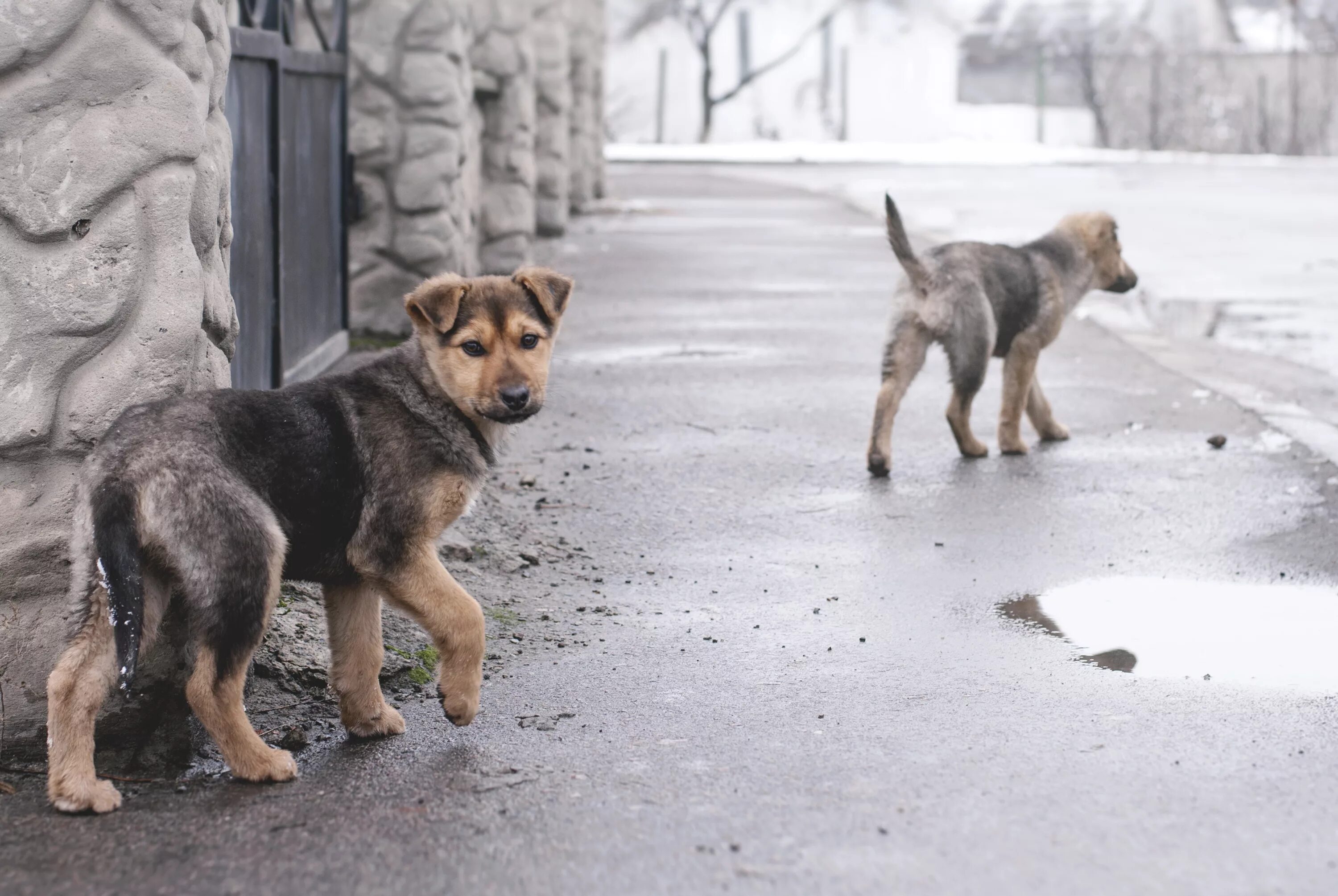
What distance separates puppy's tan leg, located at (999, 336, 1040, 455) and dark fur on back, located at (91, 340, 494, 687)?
13.9 feet

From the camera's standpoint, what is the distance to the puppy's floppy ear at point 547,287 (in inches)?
179

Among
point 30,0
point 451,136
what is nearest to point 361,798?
point 30,0

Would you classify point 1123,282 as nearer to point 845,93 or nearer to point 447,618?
point 447,618

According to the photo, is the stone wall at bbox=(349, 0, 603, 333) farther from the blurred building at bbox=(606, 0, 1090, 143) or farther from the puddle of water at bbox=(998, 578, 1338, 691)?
the blurred building at bbox=(606, 0, 1090, 143)

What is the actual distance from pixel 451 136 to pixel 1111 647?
6.38 meters

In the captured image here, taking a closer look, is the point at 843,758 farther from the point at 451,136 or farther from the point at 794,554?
the point at 451,136

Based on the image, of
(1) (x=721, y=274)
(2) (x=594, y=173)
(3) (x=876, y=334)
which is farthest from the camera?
(2) (x=594, y=173)

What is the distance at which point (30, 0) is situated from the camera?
3852mm

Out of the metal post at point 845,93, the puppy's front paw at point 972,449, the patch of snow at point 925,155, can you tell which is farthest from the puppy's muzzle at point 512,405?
the metal post at point 845,93

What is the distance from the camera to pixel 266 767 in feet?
12.8

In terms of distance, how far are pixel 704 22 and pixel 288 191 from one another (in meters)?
40.0

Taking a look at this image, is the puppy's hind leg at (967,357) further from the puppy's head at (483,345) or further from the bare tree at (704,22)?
the bare tree at (704,22)

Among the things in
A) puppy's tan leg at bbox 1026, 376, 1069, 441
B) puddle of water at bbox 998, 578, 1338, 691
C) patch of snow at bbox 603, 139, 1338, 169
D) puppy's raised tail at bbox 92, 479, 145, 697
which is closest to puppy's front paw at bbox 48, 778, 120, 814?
puppy's raised tail at bbox 92, 479, 145, 697

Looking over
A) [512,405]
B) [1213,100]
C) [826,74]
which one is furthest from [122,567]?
[1213,100]
